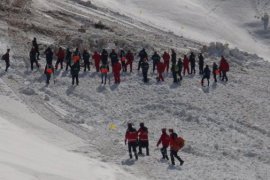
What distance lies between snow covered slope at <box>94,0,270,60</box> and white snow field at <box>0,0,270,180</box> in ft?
45.7

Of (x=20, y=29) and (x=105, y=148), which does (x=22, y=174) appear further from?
(x=20, y=29)

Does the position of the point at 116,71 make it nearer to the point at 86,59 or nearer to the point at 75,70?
the point at 75,70

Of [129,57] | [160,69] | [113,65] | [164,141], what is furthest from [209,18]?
[164,141]

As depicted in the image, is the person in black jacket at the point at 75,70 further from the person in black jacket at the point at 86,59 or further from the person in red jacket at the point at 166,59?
the person in red jacket at the point at 166,59

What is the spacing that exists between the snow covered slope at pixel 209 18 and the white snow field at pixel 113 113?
1393 centimetres

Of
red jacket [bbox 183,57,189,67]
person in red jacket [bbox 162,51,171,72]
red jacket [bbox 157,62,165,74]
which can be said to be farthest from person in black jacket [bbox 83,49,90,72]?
red jacket [bbox 183,57,189,67]

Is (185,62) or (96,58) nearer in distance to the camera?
(96,58)

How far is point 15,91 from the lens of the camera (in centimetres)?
2659

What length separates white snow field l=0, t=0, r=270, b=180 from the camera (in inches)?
767

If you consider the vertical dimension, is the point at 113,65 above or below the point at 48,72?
above

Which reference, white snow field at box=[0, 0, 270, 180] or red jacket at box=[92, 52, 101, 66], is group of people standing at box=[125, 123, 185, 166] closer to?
white snow field at box=[0, 0, 270, 180]

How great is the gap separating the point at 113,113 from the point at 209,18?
1509 inches

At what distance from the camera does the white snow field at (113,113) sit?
19.5 metres

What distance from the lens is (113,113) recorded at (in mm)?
26000
